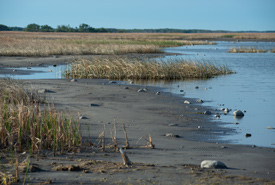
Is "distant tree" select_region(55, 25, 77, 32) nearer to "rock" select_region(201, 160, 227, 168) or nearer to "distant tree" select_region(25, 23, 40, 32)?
"distant tree" select_region(25, 23, 40, 32)

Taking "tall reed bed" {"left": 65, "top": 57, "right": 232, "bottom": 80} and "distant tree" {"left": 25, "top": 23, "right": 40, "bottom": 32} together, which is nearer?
"tall reed bed" {"left": 65, "top": 57, "right": 232, "bottom": 80}

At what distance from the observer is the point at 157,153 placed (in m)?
8.01

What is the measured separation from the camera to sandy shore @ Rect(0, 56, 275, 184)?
619cm

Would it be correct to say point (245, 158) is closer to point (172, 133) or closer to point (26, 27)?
point (172, 133)

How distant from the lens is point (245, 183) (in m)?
5.98

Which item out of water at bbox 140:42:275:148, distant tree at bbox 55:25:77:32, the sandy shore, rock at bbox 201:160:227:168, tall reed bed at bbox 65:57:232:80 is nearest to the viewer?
the sandy shore

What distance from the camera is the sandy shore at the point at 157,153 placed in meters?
6.19

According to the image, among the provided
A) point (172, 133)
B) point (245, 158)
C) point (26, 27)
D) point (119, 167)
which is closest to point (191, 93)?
point (172, 133)

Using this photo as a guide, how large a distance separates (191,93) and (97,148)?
38.7ft

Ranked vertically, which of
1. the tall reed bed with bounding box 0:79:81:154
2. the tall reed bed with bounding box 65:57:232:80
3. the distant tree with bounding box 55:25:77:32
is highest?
the distant tree with bounding box 55:25:77:32

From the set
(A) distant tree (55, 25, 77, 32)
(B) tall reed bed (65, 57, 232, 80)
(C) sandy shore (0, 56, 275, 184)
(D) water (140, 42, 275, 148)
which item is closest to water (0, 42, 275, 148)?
(D) water (140, 42, 275, 148)

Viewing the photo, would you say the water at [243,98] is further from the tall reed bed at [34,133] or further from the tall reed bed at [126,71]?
the tall reed bed at [34,133]

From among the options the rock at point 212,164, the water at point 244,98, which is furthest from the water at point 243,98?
the rock at point 212,164

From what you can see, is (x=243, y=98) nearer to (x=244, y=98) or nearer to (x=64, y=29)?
(x=244, y=98)
